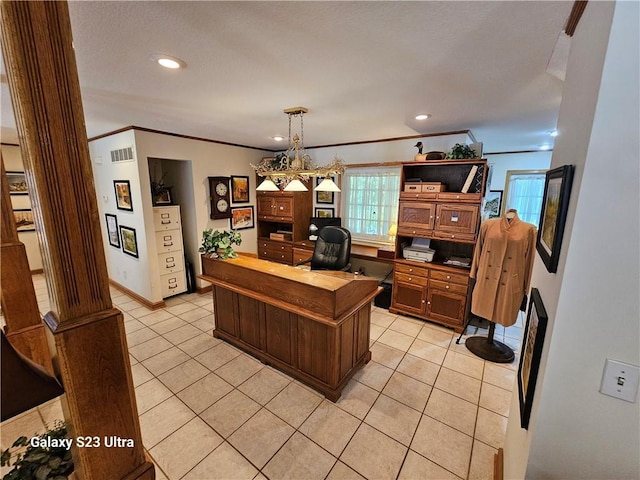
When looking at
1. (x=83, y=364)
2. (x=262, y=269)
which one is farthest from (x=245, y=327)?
(x=83, y=364)

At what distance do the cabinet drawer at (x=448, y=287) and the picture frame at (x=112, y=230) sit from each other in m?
4.89

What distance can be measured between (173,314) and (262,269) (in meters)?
2.18

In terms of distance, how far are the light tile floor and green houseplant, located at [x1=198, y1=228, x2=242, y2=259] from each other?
1080 millimetres

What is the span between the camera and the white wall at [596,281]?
0.82m

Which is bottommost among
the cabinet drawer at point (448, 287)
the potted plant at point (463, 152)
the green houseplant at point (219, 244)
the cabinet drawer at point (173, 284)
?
the cabinet drawer at point (173, 284)

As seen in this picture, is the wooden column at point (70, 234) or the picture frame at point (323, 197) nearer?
Result: the wooden column at point (70, 234)

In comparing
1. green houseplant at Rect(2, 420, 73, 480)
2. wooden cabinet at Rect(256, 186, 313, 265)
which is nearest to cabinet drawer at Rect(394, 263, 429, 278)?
wooden cabinet at Rect(256, 186, 313, 265)

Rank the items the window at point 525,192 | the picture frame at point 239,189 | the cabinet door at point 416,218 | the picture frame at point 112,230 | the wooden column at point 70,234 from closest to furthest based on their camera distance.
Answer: the wooden column at point 70,234, the cabinet door at point 416,218, the picture frame at point 112,230, the picture frame at point 239,189, the window at point 525,192

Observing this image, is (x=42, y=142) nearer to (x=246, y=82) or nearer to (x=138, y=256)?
(x=246, y=82)

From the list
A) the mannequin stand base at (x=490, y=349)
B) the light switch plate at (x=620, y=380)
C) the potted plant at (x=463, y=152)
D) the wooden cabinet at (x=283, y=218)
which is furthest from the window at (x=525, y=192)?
the light switch plate at (x=620, y=380)

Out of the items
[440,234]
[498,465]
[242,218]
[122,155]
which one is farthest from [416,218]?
[122,155]

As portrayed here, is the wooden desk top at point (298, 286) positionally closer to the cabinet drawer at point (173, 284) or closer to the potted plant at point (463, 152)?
the cabinet drawer at point (173, 284)

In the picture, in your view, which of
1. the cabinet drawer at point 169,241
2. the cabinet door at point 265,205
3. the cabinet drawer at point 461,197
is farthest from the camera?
the cabinet door at point 265,205

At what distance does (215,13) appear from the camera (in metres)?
1.29
